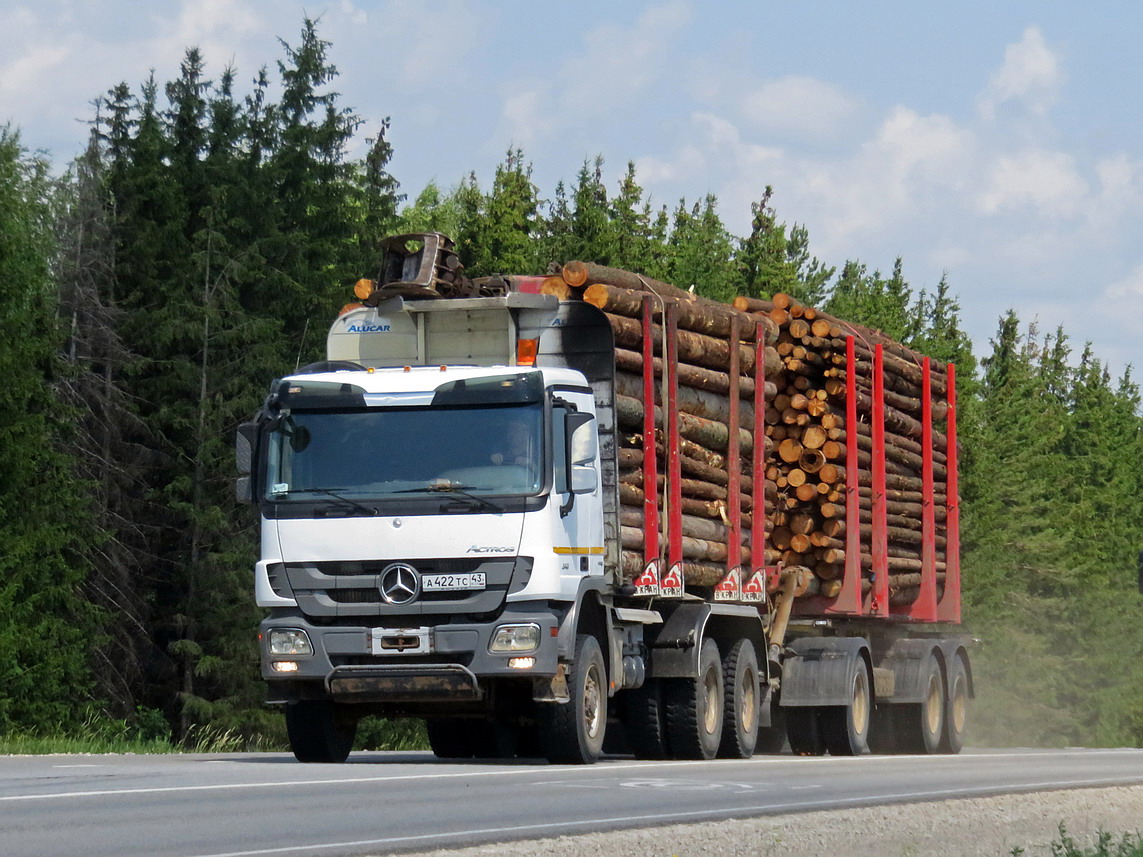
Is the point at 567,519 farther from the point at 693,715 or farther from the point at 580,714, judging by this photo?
the point at 693,715

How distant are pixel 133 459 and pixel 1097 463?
49.3 m

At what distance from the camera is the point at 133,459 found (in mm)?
45438

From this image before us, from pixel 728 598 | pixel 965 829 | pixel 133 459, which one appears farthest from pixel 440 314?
pixel 133 459

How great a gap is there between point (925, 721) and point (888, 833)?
12658 millimetres

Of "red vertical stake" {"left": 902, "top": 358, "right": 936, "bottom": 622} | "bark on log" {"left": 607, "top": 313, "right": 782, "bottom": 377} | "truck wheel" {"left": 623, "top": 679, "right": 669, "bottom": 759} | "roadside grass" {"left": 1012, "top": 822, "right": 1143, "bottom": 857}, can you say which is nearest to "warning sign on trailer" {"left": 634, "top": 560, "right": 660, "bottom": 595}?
"truck wheel" {"left": 623, "top": 679, "right": 669, "bottom": 759}

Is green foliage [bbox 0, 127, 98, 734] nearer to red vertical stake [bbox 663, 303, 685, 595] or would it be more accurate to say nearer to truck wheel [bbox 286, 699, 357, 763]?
truck wheel [bbox 286, 699, 357, 763]

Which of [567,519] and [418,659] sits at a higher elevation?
[567,519]

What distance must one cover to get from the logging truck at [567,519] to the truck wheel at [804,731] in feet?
0.08

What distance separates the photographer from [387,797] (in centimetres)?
1158

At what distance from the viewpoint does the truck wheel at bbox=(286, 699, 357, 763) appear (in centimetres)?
1582

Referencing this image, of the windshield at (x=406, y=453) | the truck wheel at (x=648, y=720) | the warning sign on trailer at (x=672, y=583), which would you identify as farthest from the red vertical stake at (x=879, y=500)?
the windshield at (x=406, y=453)

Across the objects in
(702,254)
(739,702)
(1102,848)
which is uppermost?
(702,254)

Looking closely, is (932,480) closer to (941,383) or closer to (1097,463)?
(941,383)

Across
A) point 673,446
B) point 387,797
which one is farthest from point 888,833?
point 673,446
